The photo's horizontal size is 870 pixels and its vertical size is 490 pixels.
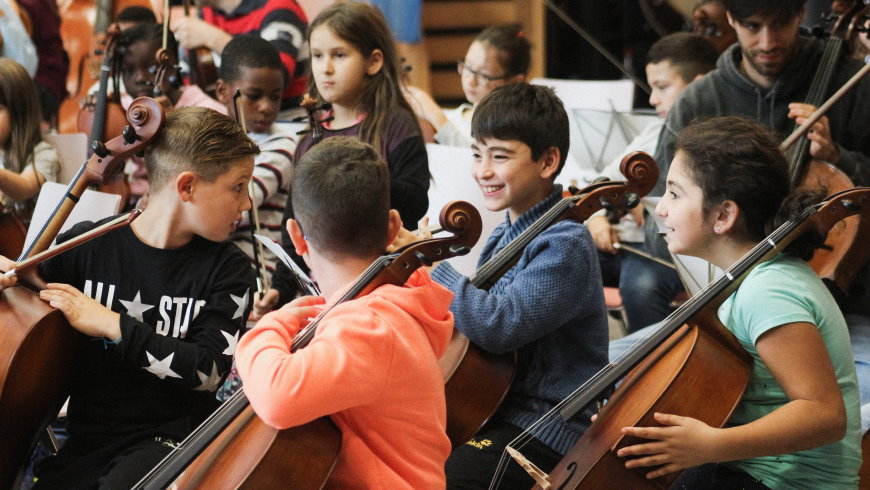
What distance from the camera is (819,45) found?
8.79 feet

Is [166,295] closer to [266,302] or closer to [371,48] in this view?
[266,302]

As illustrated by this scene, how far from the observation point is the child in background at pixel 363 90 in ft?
8.37

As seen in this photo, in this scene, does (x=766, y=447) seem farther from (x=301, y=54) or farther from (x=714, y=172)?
(x=301, y=54)

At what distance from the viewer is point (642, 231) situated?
319cm

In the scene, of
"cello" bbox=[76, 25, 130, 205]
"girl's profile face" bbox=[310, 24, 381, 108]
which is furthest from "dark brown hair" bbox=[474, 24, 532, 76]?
"cello" bbox=[76, 25, 130, 205]

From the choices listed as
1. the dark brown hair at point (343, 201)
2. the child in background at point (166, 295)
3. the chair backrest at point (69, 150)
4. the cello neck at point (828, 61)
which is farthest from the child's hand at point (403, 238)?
the chair backrest at point (69, 150)

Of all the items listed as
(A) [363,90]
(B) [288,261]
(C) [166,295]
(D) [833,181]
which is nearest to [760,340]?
(B) [288,261]

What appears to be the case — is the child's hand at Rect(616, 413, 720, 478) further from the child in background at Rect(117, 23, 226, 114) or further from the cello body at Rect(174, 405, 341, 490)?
the child in background at Rect(117, 23, 226, 114)

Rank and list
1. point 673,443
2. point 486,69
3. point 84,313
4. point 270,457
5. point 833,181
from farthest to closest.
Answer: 1. point 486,69
2. point 833,181
3. point 84,313
4. point 673,443
5. point 270,457

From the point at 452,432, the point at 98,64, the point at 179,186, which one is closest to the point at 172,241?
the point at 179,186

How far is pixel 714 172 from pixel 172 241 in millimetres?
1025

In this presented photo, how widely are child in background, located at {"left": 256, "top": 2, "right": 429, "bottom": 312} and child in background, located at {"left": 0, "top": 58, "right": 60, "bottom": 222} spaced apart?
2.66 feet

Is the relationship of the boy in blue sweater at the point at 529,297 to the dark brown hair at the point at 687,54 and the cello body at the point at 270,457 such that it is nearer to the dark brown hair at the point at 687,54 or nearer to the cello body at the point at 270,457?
the cello body at the point at 270,457

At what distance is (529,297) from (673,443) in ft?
1.46
